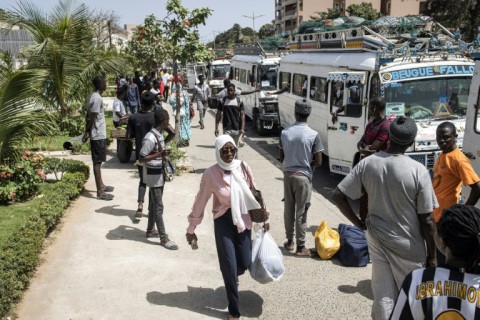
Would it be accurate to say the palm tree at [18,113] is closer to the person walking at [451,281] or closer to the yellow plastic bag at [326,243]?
the yellow plastic bag at [326,243]

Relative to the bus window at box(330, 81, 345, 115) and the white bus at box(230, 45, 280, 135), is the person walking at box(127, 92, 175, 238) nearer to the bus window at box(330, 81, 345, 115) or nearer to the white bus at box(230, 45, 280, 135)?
the bus window at box(330, 81, 345, 115)

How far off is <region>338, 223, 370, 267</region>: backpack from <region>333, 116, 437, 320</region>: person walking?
210 centimetres

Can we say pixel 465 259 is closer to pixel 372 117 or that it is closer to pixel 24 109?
pixel 372 117

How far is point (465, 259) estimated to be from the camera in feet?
6.84

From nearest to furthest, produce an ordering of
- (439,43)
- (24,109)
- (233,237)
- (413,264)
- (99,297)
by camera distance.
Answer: (413,264), (233,237), (99,297), (24,109), (439,43)

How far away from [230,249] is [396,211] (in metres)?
1.58

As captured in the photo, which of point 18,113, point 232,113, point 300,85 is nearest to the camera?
point 18,113

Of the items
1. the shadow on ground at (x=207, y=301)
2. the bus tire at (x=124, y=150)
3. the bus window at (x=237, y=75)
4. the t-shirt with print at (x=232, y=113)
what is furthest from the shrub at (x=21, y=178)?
the bus window at (x=237, y=75)

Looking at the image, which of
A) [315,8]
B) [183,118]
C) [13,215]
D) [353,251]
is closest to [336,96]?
A: [353,251]

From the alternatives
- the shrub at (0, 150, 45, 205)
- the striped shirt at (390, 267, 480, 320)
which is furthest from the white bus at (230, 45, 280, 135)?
the striped shirt at (390, 267, 480, 320)

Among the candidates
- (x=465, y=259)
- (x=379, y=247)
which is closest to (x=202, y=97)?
(x=379, y=247)

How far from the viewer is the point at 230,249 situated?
4.36m

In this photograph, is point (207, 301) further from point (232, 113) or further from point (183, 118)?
point (183, 118)

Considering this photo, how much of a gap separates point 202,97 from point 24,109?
34.0ft
